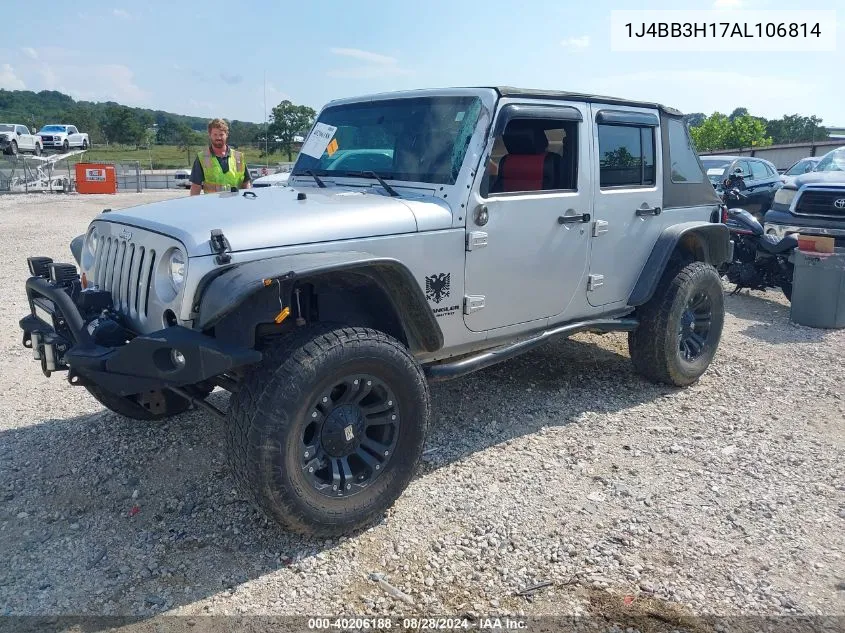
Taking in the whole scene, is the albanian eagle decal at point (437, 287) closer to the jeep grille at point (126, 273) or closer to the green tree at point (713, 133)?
the jeep grille at point (126, 273)

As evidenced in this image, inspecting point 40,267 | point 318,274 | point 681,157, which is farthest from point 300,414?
point 681,157

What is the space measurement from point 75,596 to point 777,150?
3891 cm

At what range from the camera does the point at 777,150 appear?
35188 millimetres

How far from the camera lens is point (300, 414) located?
9.64 feet

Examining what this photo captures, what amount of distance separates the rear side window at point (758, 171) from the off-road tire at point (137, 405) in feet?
41.4

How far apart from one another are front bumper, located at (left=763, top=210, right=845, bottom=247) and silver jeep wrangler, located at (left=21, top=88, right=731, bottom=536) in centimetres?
476

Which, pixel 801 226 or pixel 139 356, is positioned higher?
pixel 801 226

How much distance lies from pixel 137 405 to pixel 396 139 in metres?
2.16

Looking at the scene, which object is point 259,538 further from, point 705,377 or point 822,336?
point 822,336

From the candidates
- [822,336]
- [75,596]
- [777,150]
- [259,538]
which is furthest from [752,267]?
[777,150]

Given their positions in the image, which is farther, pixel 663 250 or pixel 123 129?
pixel 123 129

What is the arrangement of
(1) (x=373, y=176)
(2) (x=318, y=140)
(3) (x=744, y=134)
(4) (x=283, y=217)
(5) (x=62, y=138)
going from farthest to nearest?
(3) (x=744, y=134)
(5) (x=62, y=138)
(2) (x=318, y=140)
(1) (x=373, y=176)
(4) (x=283, y=217)

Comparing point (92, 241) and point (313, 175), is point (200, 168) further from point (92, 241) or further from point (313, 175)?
point (92, 241)

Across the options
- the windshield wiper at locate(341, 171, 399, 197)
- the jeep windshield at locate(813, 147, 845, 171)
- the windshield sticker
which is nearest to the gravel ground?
the windshield wiper at locate(341, 171, 399, 197)
